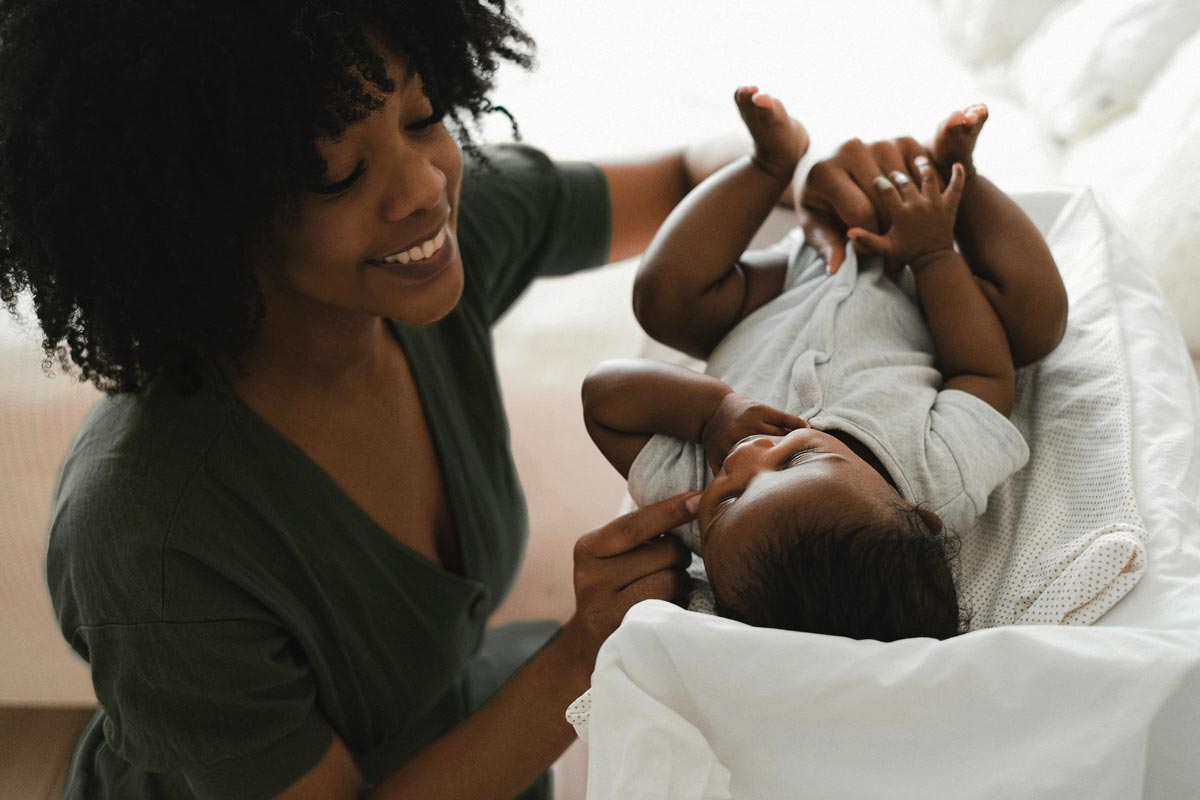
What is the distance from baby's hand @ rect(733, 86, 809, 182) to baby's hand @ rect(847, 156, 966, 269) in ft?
0.30

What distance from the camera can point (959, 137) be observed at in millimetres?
850

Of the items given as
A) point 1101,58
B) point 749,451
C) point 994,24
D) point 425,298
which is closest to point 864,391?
point 749,451

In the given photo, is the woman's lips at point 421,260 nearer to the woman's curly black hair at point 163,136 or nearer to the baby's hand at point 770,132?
the woman's curly black hair at point 163,136

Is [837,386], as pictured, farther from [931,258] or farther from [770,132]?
[770,132]

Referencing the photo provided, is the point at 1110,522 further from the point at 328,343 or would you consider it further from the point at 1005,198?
the point at 328,343

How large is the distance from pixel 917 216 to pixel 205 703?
0.70 meters

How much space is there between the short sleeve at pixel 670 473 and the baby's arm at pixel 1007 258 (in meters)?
0.28

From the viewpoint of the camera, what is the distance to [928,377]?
87 cm

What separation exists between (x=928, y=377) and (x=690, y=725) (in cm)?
40

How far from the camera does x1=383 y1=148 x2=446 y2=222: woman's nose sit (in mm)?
772

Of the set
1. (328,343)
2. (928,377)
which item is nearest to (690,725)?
(928,377)

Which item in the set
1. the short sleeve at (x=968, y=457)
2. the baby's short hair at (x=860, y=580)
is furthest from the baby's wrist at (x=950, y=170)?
the baby's short hair at (x=860, y=580)

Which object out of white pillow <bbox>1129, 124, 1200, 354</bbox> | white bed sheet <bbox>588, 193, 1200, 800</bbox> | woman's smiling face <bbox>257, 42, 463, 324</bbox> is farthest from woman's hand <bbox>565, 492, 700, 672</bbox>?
white pillow <bbox>1129, 124, 1200, 354</bbox>

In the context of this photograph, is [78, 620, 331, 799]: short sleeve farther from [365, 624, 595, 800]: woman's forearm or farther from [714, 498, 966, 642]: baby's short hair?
[714, 498, 966, 642]: baby's short hair
